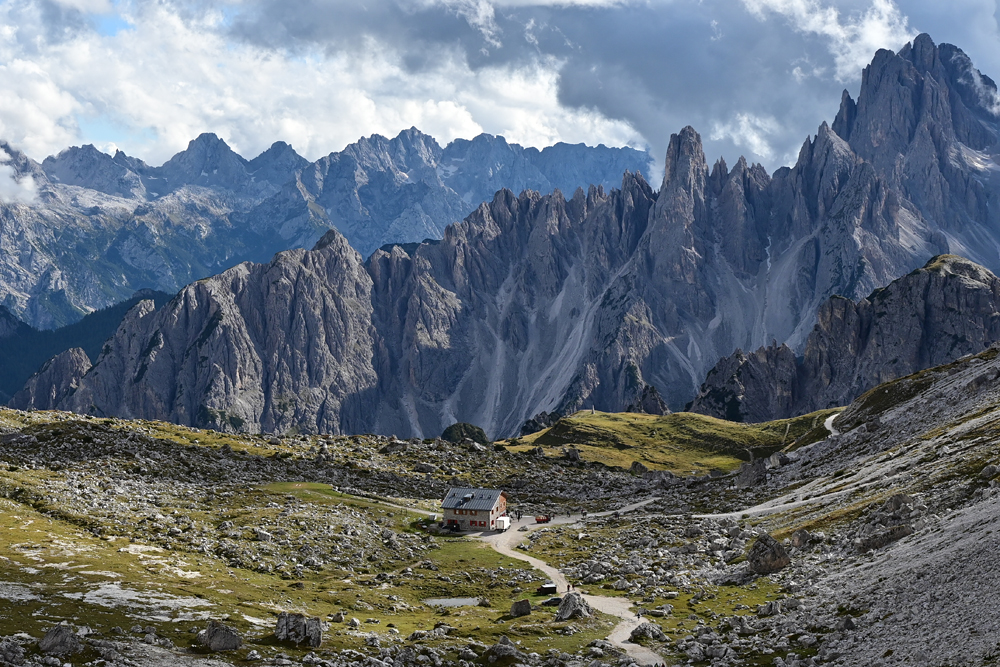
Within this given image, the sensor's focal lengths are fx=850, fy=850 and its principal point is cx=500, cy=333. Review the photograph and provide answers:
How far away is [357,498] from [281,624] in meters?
64.1

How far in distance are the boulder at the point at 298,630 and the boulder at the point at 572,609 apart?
21695 mm

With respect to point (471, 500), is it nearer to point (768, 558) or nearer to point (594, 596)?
point (594, 596)

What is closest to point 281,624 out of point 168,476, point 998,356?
point 168,476

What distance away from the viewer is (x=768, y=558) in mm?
78750

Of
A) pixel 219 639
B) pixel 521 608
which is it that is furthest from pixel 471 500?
pixel 219 639

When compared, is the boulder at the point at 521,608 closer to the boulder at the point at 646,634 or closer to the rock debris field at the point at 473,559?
the rock debris field at the point at 473,559

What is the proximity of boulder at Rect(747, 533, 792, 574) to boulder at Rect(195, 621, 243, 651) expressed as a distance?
157 ft

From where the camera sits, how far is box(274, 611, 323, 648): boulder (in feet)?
185

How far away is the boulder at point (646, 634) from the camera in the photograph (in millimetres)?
63281

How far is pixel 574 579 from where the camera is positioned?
3526 inches

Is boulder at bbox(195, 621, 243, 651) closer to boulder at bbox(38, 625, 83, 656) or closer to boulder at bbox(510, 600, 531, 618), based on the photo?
boulder at bbox(38, 625, 83, 656)

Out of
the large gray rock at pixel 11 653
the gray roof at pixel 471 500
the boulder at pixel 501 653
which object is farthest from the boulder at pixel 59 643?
the gray roof at pixel 471 500

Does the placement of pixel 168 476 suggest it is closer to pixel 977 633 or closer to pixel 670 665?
pixel 670 665

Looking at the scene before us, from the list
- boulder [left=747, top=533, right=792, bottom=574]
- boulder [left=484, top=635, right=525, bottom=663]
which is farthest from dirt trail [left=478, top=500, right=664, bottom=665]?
boulder [left=747, top=533, right=792, bottom=574]
